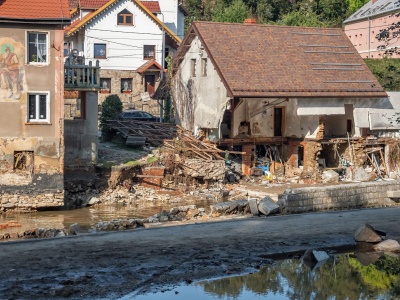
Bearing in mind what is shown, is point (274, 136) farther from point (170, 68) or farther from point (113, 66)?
point (113, 66)

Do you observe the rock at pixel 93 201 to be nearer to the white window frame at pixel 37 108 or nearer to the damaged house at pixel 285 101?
the white window frame at pixel 37 108

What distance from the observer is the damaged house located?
3600 cm

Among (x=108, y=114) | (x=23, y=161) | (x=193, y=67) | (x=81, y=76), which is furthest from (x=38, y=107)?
(x=193, y=67)

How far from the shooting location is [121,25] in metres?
51.9

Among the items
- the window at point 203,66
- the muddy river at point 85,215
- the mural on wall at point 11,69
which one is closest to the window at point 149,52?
the window at point 203,66

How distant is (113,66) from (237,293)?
3938 centimetres

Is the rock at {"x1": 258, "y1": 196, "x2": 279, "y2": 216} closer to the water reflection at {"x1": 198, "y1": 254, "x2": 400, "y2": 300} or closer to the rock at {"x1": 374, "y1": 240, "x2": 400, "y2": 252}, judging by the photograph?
the rock at {"x1": 374, "y1": 240, "x2": 400, "y2": 252}

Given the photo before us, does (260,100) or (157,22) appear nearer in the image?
(260,100)

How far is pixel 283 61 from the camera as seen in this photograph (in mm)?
37219

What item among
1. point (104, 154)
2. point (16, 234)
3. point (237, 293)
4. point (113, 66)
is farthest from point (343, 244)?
point (113, 66)

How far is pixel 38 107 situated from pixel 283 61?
13.1m

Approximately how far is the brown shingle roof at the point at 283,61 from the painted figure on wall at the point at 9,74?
32.2ft

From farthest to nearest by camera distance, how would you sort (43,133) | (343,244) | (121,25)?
(121,25) < (43,133) < (343,244)

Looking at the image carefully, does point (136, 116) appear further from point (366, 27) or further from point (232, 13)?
point (232, 13)
